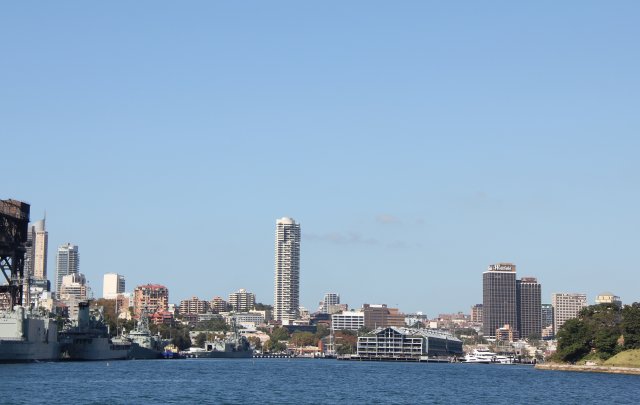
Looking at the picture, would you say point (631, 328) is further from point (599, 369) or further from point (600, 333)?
point (599, 369)

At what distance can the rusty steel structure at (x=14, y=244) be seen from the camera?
133m

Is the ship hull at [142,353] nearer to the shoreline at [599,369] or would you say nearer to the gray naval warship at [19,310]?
the gray naval warship at [19,310]

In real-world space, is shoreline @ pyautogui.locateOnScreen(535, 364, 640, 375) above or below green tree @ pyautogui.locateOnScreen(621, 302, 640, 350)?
below

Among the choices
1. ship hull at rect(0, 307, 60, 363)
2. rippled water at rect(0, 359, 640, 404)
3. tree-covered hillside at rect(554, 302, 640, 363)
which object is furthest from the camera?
tree-covered hillside at rect(554, 302, 640, 363)

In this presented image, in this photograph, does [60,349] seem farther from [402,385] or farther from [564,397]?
[564,397]

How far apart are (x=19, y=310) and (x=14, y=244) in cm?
1337

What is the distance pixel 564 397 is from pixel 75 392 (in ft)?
132

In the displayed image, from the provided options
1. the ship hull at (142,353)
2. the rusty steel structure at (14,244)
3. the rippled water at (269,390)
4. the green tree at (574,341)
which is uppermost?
the rusty steel structure at (14,244)

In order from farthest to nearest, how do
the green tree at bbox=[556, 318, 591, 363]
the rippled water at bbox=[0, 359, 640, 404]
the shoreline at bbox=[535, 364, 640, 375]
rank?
the green tree at bbox=[556, 318, 591, 363] → the shoreline at bbox=[535, 364, 640, 375] → the rippled water at bbox=[0, 359, 640, 404]

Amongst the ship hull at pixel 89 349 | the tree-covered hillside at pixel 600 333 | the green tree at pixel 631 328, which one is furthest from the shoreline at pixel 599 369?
the ship hull at pixel 89 349

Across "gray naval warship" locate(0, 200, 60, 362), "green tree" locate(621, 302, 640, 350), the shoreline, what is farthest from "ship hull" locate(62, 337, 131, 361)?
"green tree" locate(621, 302, 640, 350)

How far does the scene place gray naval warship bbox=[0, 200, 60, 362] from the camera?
12444cm

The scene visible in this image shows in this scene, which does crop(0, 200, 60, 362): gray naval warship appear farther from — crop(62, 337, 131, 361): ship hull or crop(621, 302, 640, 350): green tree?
crop(621, 302, 640, 350): green tree

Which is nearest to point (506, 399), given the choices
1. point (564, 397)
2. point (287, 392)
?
point (564, 397)
